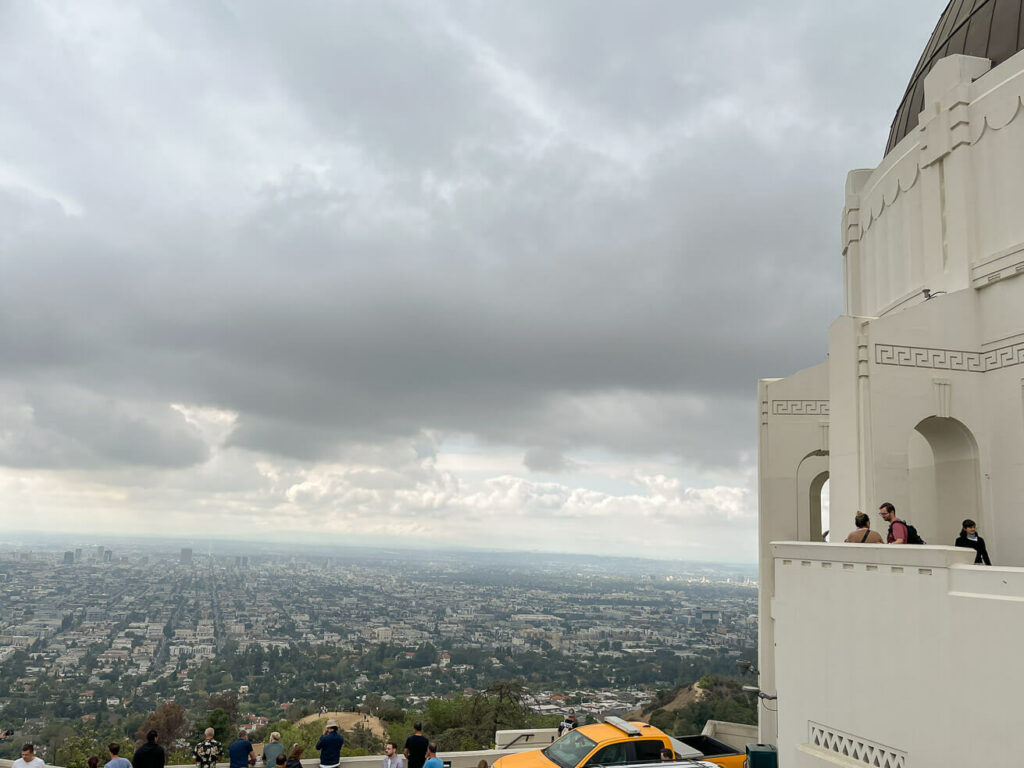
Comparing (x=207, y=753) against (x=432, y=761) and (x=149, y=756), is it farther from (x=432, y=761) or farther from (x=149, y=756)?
(x=432, y=761)

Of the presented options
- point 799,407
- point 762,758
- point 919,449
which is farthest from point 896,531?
point 799,407

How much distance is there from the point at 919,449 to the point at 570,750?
7.03m

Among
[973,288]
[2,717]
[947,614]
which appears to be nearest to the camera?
[947,614]

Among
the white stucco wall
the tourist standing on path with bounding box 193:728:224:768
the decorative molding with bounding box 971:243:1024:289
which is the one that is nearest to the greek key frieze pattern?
the decorative molding with bounding box 971:243:1024:289

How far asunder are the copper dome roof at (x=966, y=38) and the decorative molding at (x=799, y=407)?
583 centimetres

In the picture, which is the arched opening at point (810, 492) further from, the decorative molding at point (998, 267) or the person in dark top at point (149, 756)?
the person in dark top at point (149, 756)

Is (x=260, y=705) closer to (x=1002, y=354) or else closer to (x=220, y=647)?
(x=220, y=647)

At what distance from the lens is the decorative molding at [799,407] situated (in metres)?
16.0

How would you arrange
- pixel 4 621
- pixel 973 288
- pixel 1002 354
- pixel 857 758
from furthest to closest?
pixel 4 621 < pixel 973 288 < pixel 1002 354 < pixel 857 758

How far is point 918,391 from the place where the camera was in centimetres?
1049

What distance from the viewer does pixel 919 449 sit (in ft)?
37.8

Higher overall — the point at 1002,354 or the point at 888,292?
the point at 888,292

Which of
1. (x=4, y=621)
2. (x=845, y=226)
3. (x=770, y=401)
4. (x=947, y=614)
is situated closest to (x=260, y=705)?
(x=770, y=401)

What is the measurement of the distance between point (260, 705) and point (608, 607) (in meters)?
75.0
